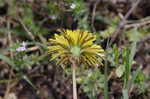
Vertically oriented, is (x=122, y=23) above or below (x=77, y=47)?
above

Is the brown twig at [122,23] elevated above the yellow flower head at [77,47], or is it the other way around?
the brown twig at [122,23]

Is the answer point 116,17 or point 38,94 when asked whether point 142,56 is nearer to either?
point 116,17

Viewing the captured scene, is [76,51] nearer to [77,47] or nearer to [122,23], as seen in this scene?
[77,47]

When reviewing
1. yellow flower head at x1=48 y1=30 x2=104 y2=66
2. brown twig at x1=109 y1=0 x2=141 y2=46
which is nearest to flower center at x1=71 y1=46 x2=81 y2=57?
yellow flower head at x1=48 y1=30 x2=104 y2=66

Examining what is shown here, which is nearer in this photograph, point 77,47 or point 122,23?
point 77,47

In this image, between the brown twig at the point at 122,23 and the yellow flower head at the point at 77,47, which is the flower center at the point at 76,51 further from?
the brown twig at the point at 122,23

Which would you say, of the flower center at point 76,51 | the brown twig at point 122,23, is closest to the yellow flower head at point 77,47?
the flower center at point 76,51

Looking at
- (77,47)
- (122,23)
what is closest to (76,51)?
(77,47)

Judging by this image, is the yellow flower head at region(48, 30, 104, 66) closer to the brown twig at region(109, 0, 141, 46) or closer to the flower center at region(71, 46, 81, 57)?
the flower center at region(71, 46, 81, 57)
